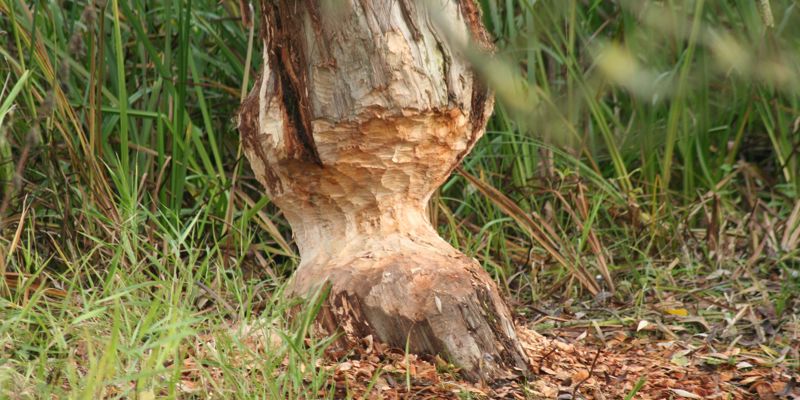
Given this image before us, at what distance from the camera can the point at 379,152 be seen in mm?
2066

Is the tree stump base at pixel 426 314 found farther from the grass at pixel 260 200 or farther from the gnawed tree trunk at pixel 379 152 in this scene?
the grass at pixel 260 200

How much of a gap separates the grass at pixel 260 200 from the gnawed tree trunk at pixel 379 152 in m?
0.15

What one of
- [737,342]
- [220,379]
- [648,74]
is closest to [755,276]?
[737,342]

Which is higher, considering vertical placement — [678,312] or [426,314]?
[426,314]

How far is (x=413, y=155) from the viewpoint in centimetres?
211

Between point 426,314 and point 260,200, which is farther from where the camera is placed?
point 260,200

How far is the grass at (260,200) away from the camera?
2096 millimetres

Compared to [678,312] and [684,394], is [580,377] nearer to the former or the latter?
[684,394]

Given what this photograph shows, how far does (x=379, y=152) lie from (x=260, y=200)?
0.77 metres

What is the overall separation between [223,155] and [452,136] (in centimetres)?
154

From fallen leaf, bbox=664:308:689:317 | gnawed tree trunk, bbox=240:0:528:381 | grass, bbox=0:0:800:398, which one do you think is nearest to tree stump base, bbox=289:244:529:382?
gnawed tree trunk, bbox=240:0:528:381

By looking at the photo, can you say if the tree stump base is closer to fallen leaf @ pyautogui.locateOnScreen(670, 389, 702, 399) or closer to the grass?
the grass

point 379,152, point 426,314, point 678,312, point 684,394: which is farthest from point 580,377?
point 678,312

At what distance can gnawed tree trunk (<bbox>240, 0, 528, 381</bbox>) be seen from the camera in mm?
1963
